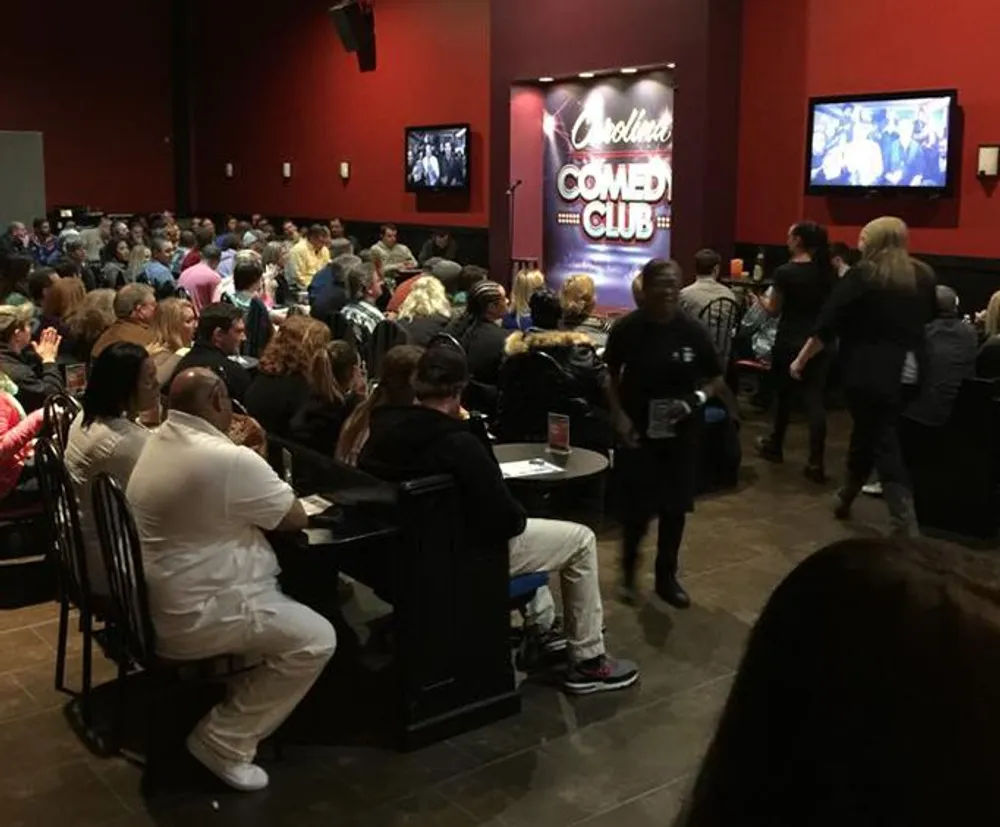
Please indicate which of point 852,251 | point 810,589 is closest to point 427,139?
point 852,251

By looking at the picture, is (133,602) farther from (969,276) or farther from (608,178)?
(608,178)

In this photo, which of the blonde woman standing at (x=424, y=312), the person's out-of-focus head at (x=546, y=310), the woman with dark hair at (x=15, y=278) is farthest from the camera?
the woman with dark hair at (x=15, y=278)

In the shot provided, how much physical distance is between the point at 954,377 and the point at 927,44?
4150mm

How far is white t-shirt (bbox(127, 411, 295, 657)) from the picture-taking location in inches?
128

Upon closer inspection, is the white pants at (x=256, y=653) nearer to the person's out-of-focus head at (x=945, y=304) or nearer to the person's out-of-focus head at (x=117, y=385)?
the person's out-of-focus head at (x=117, y=385)

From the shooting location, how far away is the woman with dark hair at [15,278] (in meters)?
7.33

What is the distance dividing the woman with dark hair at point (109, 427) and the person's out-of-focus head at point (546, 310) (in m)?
2.56

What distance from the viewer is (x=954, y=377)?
5.73 metres

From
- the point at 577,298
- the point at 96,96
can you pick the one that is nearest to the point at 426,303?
the point at 577,298

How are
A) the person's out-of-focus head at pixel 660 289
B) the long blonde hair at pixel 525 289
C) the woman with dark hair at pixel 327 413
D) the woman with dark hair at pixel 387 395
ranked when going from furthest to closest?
the long blonde hair at pixel 525 289
the woman with dark hair at pixel 327 413
the person's out-of-focus head at pixel 660 289
the woman with dark hair at pixel 387 395

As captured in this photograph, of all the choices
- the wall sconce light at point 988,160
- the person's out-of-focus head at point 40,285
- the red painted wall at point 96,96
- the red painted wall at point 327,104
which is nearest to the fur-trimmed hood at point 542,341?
the person's out-of-focus head at point 40,285

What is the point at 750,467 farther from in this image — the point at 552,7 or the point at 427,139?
the point at 427,139

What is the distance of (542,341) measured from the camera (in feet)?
19.1

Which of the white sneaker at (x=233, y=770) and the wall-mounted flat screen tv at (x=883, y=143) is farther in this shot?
the wall-mounted flat screen tv at (x=883, y=143)
